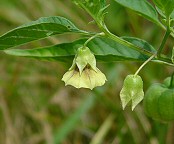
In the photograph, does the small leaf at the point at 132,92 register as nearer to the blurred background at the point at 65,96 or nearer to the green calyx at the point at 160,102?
the green calyx at the point at 160,102

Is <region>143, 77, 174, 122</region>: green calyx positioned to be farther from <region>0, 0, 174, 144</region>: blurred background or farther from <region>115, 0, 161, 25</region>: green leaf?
<region>0, 0, 174, 144</region>: blurred background

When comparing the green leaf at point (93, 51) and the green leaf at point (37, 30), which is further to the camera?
the green leaf at point (93, 51)

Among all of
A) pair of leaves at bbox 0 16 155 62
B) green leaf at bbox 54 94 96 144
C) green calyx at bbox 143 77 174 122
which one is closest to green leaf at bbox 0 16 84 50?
pair of leaves at bbox 0 16 155 62

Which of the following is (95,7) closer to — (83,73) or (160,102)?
(83,73)

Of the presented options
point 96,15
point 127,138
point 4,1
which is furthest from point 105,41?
point 4,1

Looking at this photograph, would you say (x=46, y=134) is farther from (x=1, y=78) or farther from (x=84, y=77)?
(x=84, y=77)

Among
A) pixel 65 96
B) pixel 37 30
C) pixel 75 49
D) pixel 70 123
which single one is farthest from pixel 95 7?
pixel 65 96

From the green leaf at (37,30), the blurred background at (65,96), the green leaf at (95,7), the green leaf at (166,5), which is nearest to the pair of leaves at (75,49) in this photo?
the green leaf at (37,30)
